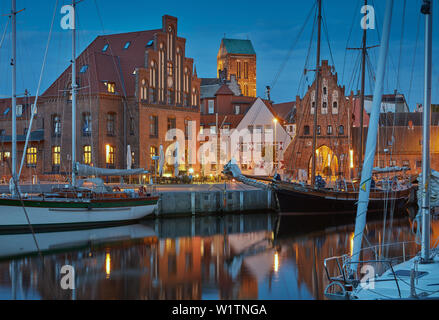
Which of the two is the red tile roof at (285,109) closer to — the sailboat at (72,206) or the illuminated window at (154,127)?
the illuminated window at (154,127)

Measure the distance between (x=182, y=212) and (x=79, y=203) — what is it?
27.0ft

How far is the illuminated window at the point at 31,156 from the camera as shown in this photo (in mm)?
54812

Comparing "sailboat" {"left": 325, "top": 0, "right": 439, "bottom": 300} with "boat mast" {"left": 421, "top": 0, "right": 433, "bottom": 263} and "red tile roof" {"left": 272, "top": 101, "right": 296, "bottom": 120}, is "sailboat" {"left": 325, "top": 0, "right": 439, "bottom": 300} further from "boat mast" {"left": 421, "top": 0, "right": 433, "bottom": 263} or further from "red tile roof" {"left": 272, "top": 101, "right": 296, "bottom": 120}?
"red tile roof" {"left": 272, "top": 101, "right": 296, "bottom": 120}

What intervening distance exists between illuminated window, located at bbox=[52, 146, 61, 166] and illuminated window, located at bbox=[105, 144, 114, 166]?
4711 mm

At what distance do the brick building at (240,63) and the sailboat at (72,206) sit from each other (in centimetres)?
8643

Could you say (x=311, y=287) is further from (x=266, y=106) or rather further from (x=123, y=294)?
(x=266, y=106)

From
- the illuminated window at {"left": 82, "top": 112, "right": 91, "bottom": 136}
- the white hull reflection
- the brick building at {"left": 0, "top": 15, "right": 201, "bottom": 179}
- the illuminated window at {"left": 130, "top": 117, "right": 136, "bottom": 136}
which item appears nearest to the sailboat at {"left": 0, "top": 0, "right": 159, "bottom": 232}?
the white hull reflection

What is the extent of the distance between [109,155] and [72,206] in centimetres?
2058

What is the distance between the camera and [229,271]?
73.0ft

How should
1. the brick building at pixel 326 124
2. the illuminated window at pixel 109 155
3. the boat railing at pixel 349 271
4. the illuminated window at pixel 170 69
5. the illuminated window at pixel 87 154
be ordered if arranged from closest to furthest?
the boat railing at pixel 349 271, the illuminated window at pixel 87 154, the illuminated window at pixel 109 155, the illuminated window at pixel 170 69, the brick building at pixel 326 124

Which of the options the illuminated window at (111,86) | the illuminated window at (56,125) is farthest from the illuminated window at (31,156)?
the illuminated window at (111,86)

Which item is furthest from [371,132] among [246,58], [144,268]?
[246,58]

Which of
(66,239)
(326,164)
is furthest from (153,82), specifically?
(66,239)

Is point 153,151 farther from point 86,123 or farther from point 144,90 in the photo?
point 86,123
